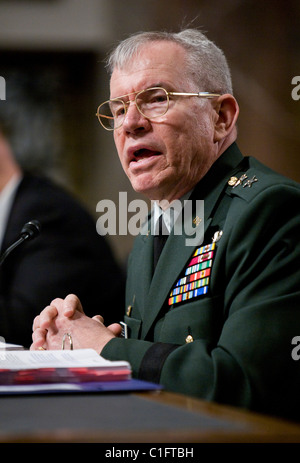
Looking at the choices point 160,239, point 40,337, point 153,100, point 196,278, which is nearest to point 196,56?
point 153,100

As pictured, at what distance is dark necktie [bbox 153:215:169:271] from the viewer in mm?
2211

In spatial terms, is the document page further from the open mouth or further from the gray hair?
the gray hair

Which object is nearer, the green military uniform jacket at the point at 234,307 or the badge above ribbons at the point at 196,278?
the green military uniform jacket at the point at 234,307

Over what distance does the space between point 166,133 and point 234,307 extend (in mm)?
702

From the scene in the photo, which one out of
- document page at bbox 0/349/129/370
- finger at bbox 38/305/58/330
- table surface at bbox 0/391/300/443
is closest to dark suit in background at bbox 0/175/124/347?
finger at bbox 38/305/58/330

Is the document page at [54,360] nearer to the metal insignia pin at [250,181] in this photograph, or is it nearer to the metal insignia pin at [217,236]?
the metal insignia pin at [217,236]

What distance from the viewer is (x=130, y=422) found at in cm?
78

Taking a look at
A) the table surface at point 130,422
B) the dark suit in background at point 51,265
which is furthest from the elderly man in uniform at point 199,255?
the dark suit in background at point 51,265

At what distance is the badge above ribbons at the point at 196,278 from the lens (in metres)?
1.81

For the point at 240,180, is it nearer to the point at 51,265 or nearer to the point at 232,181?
the point at 232,181

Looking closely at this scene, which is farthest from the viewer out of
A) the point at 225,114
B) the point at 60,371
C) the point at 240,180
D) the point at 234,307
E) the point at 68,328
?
the point at 225,114

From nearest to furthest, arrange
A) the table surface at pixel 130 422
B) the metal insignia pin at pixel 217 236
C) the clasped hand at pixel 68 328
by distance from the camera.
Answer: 1. the table surface at pixel 130 422
2. the clasped hand at pixel 68 328
3. the metal insignia pin at pixel 217 236

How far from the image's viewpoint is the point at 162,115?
212cm
